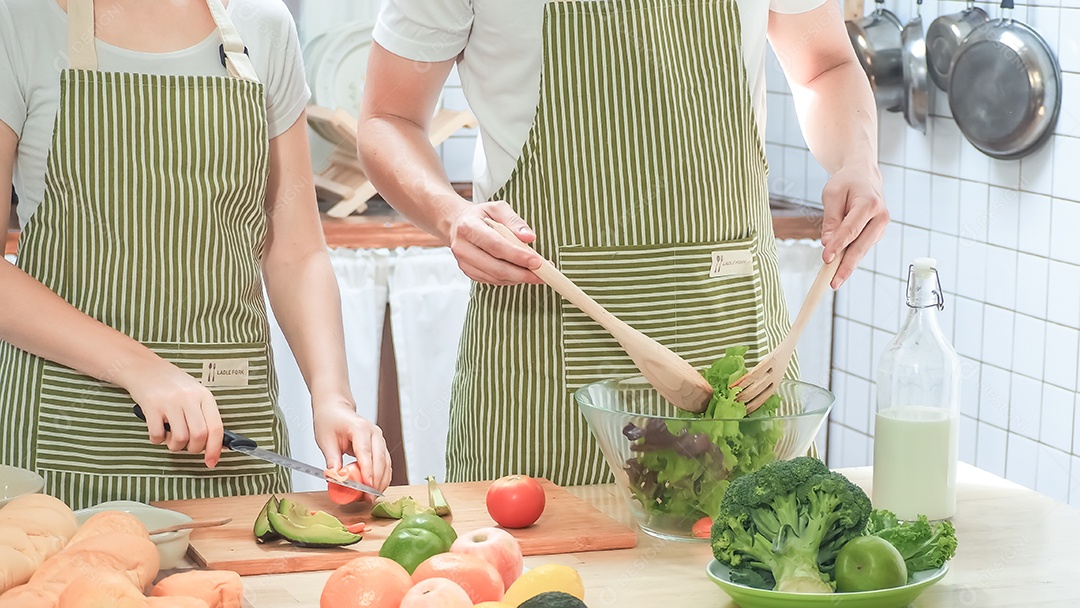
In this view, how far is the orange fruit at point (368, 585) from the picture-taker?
0.96 m

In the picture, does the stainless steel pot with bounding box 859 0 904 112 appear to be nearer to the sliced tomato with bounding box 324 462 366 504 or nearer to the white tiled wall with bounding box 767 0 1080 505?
the white tiled wall with bounding box 767 0 1080 505

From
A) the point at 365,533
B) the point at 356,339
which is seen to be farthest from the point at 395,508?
the point at 356,339

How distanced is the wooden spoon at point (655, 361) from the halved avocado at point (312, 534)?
1.05 ft

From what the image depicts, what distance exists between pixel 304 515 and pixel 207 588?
0.78 ft

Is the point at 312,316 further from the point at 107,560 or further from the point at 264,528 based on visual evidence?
the point at 107,560

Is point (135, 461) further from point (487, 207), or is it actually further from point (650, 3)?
point (650, 3)

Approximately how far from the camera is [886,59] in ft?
9.14

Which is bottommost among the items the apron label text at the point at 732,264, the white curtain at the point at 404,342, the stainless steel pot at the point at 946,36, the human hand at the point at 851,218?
the white curtain at the point at 404,342

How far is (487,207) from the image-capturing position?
53.2 inches

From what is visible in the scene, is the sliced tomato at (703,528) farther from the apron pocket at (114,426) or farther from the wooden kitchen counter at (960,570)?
the apron pocket at (114,426)

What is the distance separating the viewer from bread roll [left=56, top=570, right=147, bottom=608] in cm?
89

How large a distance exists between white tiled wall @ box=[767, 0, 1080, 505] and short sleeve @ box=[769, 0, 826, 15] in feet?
3.28

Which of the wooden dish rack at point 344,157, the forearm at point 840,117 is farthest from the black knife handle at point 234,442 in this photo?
the wooden dish rack at point 344,157

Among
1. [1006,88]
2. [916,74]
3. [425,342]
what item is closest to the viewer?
[1006,88]
